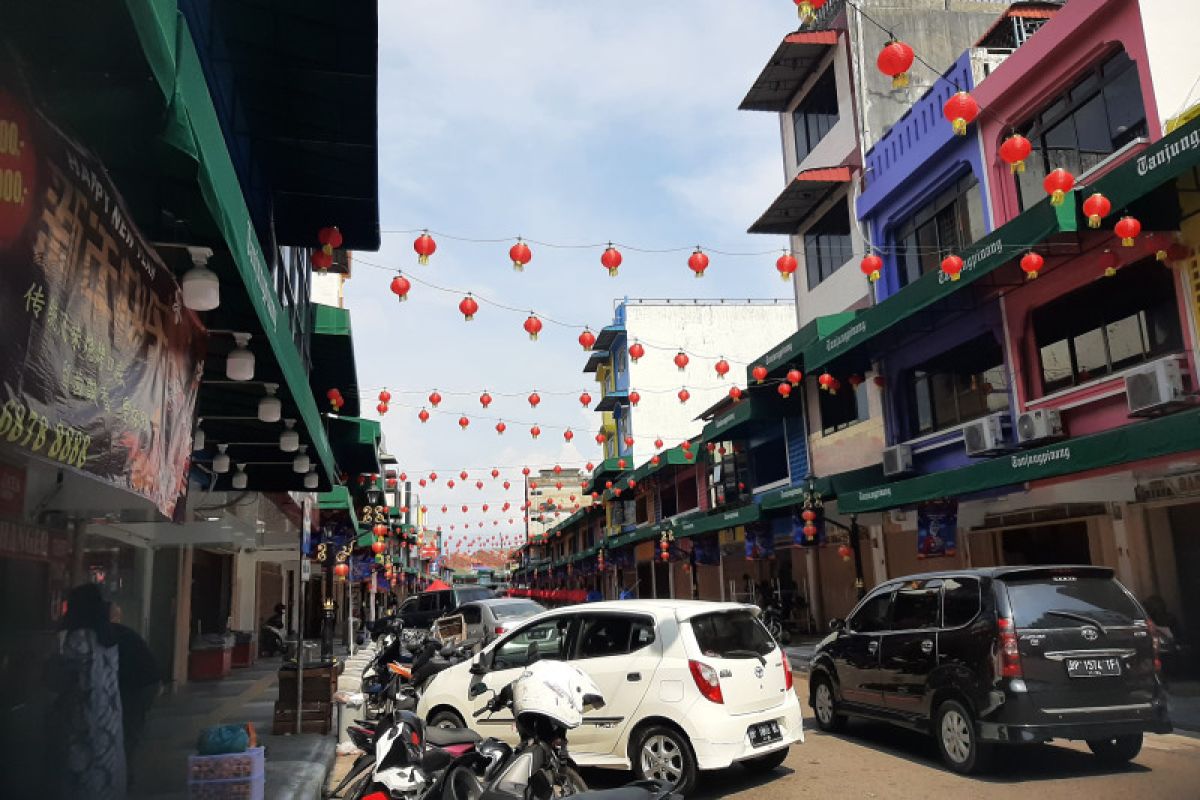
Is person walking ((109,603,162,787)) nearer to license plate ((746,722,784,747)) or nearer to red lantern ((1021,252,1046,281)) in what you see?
license plate ((746,722,784,747))

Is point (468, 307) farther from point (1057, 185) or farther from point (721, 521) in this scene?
point (721, 521)

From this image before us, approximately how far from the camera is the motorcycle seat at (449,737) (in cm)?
651

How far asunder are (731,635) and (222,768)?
4.40 metres

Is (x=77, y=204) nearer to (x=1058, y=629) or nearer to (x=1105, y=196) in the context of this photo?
(x=1058, y=629)

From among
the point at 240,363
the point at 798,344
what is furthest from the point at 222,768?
the point at 798,344

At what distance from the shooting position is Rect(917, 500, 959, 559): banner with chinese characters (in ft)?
56.5

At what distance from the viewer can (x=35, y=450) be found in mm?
3912

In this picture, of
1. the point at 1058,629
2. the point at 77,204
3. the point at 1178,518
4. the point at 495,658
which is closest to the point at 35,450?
the point at 77,204

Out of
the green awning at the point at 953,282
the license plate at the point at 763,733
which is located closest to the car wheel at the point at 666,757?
the license plate at the point at 763,733

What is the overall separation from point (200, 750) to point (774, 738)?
4832mm

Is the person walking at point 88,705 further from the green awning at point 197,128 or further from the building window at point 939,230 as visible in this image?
the building window at point 939,230

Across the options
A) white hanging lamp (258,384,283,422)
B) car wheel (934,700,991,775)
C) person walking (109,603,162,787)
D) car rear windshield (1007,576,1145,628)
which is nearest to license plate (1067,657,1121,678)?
car rear windshield (1007,576,1145,628)

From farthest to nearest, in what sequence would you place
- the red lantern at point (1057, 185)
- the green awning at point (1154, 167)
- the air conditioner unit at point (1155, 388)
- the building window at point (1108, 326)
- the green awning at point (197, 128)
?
the building window at point (1108, 326) → the air conditioner unit at point (1155, 388) → the red lantern at point (1057, 185) → the green awning at point (1154, 167) → the green awning at point (197, 128)

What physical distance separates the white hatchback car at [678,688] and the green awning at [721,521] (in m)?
17.4
